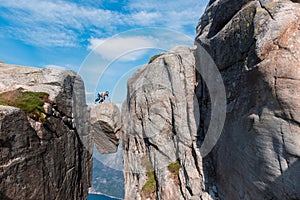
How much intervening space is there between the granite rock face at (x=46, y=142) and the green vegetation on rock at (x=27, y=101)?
17.4 inches

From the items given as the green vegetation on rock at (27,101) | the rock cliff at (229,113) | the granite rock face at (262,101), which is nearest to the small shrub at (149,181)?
the rock cliff at (229,113)

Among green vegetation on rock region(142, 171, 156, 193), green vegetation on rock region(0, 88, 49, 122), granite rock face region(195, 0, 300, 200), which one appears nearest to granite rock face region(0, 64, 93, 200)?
green vegetation on rock region(0, 88, 49, 122)

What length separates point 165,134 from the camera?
24484 millimetres

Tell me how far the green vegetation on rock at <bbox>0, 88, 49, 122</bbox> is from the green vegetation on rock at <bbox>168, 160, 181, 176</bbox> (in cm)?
1507

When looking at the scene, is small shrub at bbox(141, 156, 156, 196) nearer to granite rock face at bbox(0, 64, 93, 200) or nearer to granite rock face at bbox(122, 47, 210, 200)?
granite rock face at bbox(122, 47, 210, 200)

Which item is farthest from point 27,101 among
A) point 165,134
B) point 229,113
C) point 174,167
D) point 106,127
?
point 106,127

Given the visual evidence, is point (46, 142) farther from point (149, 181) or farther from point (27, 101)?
point (149, 181)

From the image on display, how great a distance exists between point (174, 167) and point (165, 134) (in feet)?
13.7

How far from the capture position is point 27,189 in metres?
11.0

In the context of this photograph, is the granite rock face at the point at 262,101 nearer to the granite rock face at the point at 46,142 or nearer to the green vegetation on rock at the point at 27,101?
the granite rock face at the point at 46,142

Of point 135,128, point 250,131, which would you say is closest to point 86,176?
point 135,128

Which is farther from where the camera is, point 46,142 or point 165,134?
point 165,134

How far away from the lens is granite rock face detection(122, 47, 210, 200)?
69.1 ft

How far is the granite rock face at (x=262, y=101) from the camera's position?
8.76m
